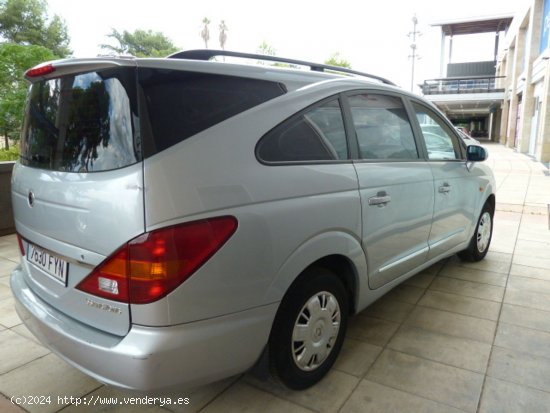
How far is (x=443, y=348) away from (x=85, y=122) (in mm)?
2553

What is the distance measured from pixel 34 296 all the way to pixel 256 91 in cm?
156

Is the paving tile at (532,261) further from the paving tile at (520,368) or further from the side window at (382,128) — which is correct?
the side window at (382,128)

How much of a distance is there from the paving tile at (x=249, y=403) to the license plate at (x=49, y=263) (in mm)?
1000

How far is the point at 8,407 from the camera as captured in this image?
2260mm

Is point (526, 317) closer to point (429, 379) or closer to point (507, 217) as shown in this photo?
point (429, 379)

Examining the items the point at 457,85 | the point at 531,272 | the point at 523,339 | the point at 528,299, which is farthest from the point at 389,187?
the point at 457,85

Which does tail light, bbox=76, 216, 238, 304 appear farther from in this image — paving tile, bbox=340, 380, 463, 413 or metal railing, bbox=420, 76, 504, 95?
metal railing, bbox=420, 76, 504, 95

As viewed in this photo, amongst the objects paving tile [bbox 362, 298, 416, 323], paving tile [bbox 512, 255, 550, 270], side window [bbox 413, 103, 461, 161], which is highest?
side window [bbox 413, 103, 461, 161]

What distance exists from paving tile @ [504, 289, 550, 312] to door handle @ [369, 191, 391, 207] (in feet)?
5.78

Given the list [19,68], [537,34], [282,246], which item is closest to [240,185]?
[282,246]

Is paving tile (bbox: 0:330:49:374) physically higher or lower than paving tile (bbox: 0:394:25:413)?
lower

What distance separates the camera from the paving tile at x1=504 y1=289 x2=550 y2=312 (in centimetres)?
356

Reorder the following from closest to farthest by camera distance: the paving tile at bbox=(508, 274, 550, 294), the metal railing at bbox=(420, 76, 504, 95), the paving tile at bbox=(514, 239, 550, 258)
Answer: the paving tile at bbox=(508, 274, 550, 294) → the paving tile at bbox=(514, 239, 550, 258) → the metal railing at bbox=(420, 76, 504, 95)

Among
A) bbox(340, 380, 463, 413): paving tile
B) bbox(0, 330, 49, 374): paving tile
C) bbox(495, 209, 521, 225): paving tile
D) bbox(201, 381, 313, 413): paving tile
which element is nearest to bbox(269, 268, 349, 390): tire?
bbox(201, 381, 313, 413): paving tile
